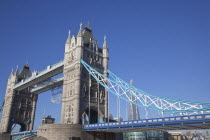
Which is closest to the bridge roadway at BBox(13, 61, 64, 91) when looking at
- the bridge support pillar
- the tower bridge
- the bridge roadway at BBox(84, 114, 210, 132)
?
the tower bridge

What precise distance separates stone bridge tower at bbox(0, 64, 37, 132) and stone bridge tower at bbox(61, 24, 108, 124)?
103 feet

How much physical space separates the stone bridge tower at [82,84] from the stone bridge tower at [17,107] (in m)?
31.3

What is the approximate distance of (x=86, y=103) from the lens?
4562 cm

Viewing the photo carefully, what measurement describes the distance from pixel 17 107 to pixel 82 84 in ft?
119

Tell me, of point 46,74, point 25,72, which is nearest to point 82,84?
point 46,74

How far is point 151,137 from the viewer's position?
12350 centimetres

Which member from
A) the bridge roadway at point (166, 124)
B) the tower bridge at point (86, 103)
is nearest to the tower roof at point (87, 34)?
the tower bridge at point (86, 103)

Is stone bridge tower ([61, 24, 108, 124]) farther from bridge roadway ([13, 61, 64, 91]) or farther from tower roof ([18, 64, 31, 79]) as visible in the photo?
tower roof ([18, 64, 31, 79])

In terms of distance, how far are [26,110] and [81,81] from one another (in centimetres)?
3658

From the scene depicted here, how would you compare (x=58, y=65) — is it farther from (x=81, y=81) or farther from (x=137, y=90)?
(x=137, y=90)

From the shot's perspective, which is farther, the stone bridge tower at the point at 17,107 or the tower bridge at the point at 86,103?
the stone bridge tower at the point at 17,107

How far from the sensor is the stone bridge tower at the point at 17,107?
68750 mm

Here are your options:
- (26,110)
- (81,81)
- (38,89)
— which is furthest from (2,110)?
(81,81)

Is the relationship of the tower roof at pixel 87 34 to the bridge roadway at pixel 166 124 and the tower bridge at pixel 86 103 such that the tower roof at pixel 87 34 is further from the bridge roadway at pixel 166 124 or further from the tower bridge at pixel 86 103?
the bridge roadway at pixel 166 124
